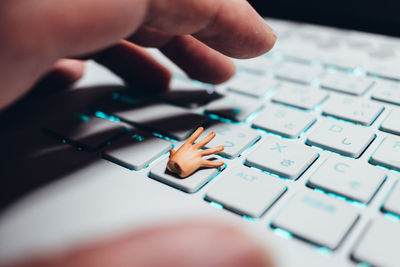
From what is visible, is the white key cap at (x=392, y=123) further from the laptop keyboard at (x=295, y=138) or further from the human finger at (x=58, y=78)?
the human finger at (x=58, y=78)

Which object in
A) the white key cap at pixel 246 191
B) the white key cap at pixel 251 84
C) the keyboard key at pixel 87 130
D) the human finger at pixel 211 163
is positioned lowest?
the keyboard key at pixel 87 130

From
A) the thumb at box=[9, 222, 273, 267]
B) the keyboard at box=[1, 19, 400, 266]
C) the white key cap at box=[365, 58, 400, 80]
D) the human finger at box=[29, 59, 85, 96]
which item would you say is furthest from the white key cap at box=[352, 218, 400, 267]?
the human finger at box=[29, 59, 85, 96]

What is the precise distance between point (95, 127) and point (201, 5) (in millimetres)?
211

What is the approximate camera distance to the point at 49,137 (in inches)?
20.0

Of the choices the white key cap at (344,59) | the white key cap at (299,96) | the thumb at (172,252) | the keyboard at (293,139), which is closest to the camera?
the thumb at (172,252)

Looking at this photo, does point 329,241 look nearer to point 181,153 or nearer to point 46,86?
point 181,153

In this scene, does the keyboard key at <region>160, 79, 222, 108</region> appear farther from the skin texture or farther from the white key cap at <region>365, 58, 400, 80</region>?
the white key cap at <region>365, 58, 400, 80</region>

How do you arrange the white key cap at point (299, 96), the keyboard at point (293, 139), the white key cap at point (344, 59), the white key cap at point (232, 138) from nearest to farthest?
the keyboard at point (293, 139) → the white key cap at point (232, 138) → the white key cap at point (299, 96) → the white key cap at point (344, 59)

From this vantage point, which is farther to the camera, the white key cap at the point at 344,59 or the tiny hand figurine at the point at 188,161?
the white key cap at the point at 344,59

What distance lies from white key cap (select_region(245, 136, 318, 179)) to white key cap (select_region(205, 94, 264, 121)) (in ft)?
0.29

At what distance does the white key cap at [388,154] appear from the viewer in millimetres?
404

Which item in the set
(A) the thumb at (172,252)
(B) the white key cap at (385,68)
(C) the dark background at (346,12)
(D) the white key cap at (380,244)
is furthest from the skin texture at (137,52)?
(C) the dark background at (346,12)

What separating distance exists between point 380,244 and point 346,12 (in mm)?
586

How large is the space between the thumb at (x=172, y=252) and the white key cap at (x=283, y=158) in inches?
6.6
